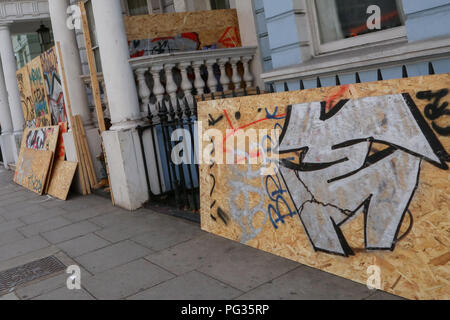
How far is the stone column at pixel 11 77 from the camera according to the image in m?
12.6

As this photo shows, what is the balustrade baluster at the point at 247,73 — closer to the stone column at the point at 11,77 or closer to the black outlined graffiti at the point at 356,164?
the black outlined graffiti at the point at 356,164

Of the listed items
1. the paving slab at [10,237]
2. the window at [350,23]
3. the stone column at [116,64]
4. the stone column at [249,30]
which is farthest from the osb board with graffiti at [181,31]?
the paving slab at [10,237]

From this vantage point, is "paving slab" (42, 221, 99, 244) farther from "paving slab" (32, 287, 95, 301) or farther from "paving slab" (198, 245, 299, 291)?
"paving slab" (198, 245, 299, 291)

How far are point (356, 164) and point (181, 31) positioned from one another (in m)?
5.16

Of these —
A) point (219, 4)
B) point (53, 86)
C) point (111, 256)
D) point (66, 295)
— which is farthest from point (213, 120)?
point (219, 4)

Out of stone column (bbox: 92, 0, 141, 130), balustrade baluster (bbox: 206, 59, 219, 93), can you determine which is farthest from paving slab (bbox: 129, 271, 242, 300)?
balustrade baluster (bbox: 206, 59, 219, 93)

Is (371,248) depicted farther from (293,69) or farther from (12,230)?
(12,230)

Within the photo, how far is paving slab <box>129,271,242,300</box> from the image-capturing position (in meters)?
3.20

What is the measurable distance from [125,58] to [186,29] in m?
1.64

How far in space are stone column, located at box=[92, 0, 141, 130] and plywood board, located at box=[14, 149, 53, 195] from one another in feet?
9.72

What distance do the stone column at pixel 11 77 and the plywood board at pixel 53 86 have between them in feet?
12.7

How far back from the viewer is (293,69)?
550 centimetres
